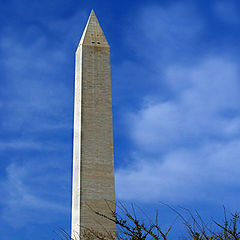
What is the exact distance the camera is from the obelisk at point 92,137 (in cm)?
2248

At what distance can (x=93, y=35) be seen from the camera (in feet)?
86.6

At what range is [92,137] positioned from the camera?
2386 cm

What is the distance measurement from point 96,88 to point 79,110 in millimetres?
1488

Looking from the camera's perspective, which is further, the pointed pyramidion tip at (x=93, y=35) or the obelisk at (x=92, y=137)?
the pointed pyramidion tip at (x=93, y=35)

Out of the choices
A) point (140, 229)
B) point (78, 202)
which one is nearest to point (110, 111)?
point (78, 202)

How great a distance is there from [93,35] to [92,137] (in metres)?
6.05

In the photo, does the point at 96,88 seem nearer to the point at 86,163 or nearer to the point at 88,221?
the point at 86,163

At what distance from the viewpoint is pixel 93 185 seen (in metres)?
22.9

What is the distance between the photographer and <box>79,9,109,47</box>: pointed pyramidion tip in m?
26.0

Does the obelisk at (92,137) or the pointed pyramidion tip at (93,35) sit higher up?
the pointed pyramidion tip at (93,35)

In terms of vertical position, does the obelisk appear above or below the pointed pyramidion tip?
below

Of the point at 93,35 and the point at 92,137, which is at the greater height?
the point at 93,35

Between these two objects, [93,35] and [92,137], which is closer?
[92,137]

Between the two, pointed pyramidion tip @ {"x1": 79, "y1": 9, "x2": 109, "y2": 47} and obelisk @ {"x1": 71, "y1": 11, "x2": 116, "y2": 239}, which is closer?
obelisk @ {"x1": 71, "y1": 11, "x2": 116, "y2": 239}
